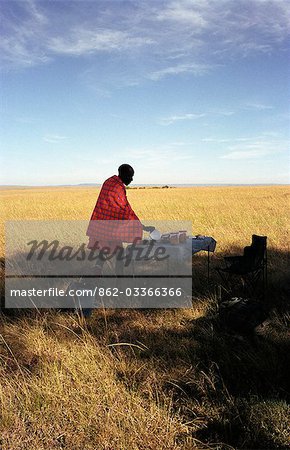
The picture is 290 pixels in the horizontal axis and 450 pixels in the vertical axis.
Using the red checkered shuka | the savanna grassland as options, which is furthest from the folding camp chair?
the red checkered shuka

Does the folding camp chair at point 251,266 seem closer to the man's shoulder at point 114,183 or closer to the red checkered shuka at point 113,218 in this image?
the red checkered shuka at point 113,218

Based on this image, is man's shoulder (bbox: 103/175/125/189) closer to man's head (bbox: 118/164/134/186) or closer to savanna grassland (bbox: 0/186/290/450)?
man's head (bbox: 118/164/134/186)

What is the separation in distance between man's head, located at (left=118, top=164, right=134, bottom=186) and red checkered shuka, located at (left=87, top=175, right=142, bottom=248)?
68 mm

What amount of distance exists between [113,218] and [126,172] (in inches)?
25.2

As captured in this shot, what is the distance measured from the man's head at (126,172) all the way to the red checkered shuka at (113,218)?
68mm

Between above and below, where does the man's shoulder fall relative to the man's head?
below

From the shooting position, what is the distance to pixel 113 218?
486 cm

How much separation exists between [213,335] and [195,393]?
3.21ft

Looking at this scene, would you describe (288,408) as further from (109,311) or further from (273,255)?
(273,255)

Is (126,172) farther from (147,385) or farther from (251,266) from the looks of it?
(147,385)

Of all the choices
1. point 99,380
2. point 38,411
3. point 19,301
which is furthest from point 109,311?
point 38,411

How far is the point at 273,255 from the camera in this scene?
24.2 ft

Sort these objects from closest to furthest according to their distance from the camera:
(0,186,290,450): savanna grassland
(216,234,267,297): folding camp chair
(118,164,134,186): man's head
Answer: (0,186,290,450): savanna grassland < (118,164,134,186): man's head < (216,234,267,297): folding camp chair

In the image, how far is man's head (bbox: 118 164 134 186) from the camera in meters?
4.78
